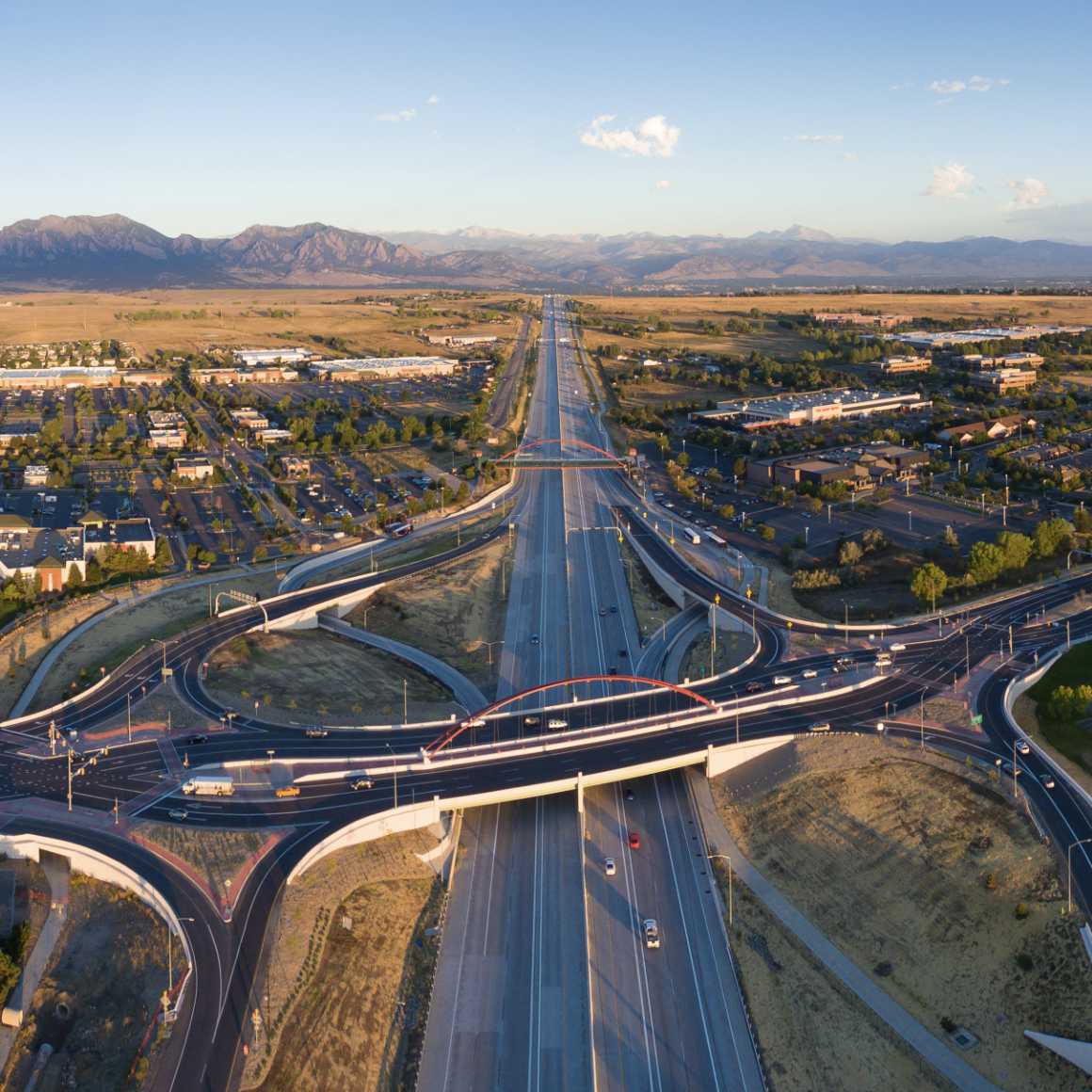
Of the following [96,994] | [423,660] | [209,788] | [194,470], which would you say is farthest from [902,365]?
[96,994]

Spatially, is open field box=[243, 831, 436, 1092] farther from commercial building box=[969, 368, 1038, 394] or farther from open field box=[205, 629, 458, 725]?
commercial building box=[969, 368, 1038, 394]

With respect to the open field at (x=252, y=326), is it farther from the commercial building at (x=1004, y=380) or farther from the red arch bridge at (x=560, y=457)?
the commercial building at (x=1004, y=380)

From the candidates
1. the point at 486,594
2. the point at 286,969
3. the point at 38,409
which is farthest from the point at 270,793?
the point at 38,409

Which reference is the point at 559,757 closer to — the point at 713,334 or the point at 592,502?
the point at 592,502

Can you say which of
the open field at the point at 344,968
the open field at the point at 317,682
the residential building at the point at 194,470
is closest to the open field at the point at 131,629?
the open field at the point at 317,682

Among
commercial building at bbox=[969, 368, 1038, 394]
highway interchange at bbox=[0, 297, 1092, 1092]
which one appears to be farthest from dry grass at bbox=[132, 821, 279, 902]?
commercial building at bbox=[969, 368, 1038, 394]

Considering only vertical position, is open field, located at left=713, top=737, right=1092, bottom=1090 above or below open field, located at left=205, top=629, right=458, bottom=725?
below
